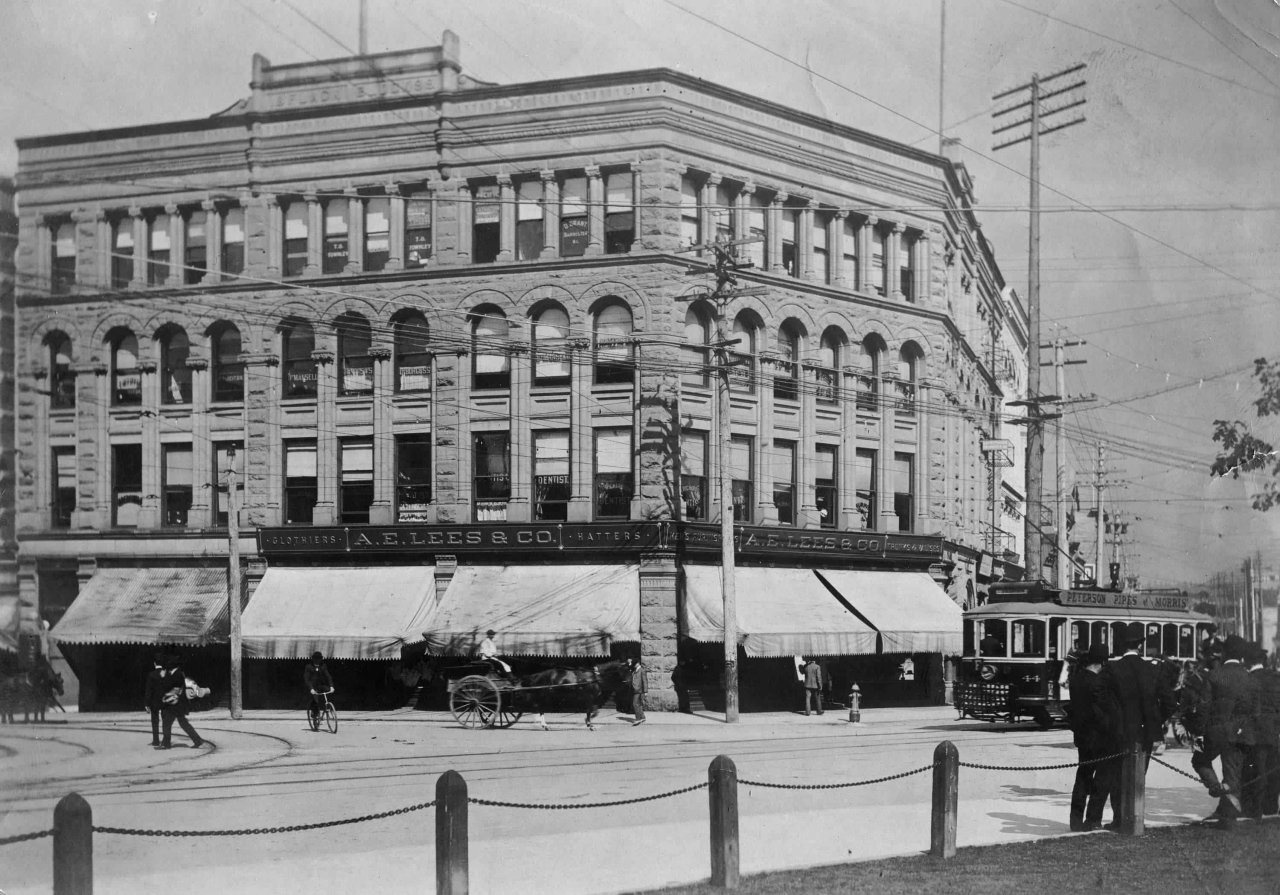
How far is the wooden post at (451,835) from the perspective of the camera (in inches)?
372

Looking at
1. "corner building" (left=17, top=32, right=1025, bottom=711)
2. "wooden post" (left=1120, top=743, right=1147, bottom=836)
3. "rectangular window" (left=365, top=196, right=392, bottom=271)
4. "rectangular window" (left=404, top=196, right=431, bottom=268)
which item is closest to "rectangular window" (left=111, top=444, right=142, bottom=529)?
"corner building" (left=17, top=32, right=1025, bottom=711)

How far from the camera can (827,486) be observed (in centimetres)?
3472

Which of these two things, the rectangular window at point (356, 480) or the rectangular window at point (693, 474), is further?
the rectangular window at point (356, 480)

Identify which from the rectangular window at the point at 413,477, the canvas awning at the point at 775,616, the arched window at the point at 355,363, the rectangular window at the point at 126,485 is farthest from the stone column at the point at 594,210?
the rectangular window at the point at 126,485

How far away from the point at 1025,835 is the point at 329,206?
23.2 m

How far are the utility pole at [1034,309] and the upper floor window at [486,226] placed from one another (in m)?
13.8

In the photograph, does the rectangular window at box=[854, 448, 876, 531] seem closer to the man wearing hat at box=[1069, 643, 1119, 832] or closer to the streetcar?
the streetcar

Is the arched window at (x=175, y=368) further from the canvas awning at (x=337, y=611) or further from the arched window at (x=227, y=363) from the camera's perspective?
the canvas awning at (x=337, y=611)

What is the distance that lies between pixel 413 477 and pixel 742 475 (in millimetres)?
8382

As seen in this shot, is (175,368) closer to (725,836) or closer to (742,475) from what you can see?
(742,475)

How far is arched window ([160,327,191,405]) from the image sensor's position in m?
27.3

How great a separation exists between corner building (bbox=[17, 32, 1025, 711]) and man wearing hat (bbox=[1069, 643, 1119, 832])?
53.9 ft

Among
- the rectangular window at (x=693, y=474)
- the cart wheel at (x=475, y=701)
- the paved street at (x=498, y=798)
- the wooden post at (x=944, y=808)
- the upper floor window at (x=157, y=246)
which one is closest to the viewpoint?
the paved street at (x=498, y=798)

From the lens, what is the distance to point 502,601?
30.3m
